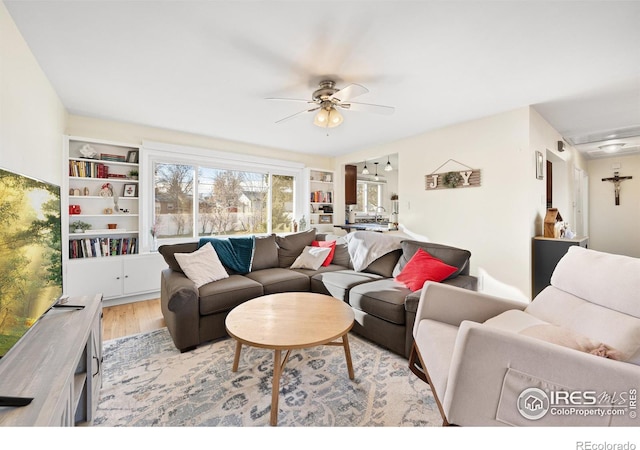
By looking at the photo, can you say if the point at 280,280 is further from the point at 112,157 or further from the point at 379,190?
the point at 379,190

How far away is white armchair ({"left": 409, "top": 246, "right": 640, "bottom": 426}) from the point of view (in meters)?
0.91

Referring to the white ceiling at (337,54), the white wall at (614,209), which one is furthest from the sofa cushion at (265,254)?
the white wall at (614,209)

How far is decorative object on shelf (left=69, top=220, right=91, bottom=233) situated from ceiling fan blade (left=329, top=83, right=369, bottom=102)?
3477 mm

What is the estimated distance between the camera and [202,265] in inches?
108

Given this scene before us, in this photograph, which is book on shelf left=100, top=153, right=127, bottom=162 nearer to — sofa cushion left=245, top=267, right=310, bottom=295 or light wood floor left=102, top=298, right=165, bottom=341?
light wood floor left=102, top=298, right=165, bottom=341

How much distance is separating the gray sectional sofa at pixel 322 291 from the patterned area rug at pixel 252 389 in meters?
0.17

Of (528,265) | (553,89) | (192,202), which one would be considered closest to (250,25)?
(553,89)

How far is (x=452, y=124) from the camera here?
372 cm

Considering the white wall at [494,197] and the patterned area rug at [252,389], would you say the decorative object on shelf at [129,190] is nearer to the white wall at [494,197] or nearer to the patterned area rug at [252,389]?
the patterned area rug at [252,389]

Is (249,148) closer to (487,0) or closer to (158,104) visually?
(158,104)

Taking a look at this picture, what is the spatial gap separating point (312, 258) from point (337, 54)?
229 cm

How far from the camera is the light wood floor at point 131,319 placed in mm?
2656

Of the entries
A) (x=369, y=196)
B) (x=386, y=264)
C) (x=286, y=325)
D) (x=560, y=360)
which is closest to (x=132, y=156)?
(x=286, y=325)

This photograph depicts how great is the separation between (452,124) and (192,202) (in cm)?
415
